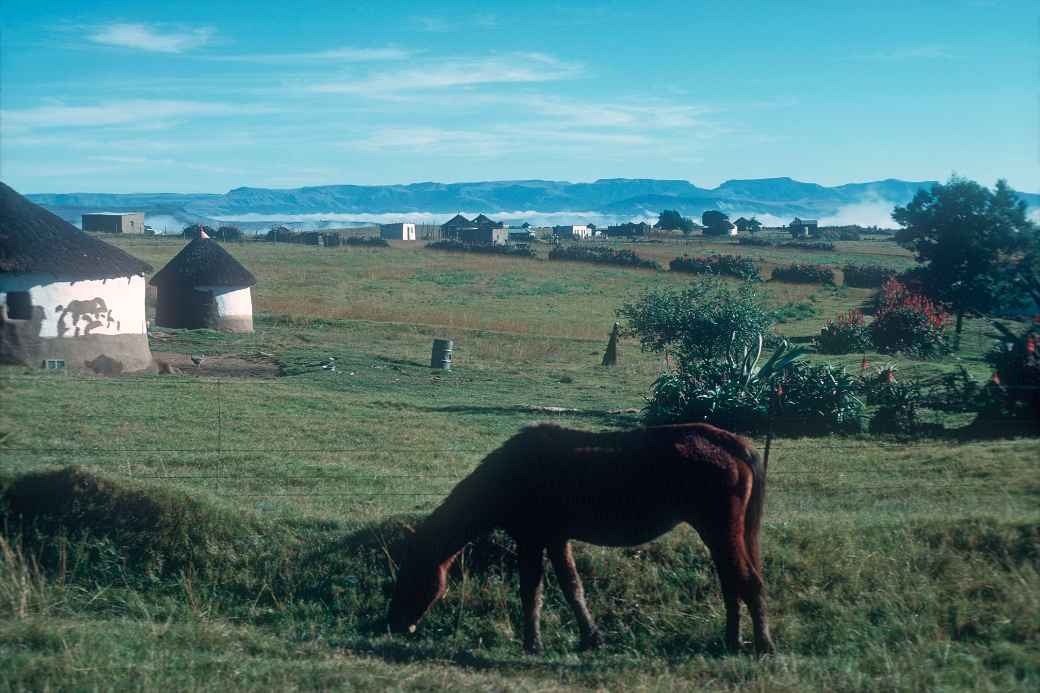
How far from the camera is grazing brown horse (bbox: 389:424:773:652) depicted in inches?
280

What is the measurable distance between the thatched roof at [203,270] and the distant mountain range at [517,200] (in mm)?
37196

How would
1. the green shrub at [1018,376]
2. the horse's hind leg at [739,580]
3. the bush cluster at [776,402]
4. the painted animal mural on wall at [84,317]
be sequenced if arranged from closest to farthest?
the horse's hind leg at [739,580] → the green shrub at [1018,376] → the bush cluster at [776,402] → the painted animal mural on wall at [84,317]

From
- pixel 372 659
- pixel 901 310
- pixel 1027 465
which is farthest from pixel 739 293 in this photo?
pixel 372 659

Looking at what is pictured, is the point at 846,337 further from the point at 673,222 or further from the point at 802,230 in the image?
the point at 673,222

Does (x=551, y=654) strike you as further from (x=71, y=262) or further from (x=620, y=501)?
(x=71, y=262)

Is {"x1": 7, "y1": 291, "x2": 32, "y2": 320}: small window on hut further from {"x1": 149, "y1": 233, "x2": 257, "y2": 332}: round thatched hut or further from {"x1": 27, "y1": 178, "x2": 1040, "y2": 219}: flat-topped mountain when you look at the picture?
{"x1": 27, "y1": 178, "x2": 1040, "y2": 219}: flat-topped mountain

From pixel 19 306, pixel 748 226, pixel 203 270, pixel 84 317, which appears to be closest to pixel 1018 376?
pixel 84 317

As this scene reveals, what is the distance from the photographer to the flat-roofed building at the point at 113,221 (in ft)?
221

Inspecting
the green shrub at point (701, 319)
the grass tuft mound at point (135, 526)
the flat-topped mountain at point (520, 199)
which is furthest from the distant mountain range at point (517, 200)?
the grass tuft mound at point (135, 526)

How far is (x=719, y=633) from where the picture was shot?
767cm

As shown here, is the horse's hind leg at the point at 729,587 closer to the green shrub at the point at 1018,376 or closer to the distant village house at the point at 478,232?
the green shrub at the point at 1018,376

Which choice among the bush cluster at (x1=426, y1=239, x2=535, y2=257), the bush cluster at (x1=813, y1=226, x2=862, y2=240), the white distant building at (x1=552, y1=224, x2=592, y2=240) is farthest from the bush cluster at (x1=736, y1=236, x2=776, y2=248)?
the white distant building at (x1=552, y1=224, x2=592, y2=240)

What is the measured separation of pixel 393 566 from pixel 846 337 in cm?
2437

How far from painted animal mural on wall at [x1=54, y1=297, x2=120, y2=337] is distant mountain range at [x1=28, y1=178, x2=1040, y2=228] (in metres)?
46.9
